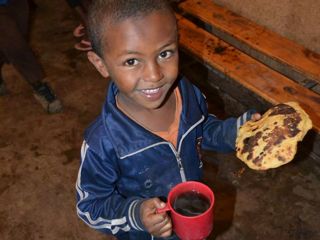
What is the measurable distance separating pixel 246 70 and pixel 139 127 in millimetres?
A: 1575

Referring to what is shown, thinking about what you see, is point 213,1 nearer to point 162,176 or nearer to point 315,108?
point 315,108

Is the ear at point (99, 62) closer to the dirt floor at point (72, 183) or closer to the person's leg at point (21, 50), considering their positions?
the dirt floor at point (72, 183)

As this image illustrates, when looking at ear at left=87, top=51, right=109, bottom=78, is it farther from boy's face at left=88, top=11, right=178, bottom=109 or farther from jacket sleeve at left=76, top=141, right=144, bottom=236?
jacket sleeve at left=76, top=141, right=144, bottom=236

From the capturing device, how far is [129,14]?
4.11 ft

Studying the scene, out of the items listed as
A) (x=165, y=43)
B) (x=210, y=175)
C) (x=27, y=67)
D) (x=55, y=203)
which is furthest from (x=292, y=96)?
(x=27, y=67)

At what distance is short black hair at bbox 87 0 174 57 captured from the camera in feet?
4.12

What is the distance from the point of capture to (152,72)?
4.23ft

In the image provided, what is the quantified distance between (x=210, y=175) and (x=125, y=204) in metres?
1.51

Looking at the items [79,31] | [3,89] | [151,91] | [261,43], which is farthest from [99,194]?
[79,31]

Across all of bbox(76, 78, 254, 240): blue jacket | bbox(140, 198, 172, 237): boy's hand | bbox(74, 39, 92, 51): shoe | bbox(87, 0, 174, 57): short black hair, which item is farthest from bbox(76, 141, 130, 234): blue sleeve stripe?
bbox(74, 39, 92, 51): shoe

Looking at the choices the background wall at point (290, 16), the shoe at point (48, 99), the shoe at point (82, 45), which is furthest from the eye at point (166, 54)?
the shoe at point (82, 45)

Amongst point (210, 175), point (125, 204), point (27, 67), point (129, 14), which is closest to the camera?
point (129, 14)

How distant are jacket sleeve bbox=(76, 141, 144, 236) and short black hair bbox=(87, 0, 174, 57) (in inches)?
17.0

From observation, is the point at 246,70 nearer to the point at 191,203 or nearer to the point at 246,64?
the point at 246,64
